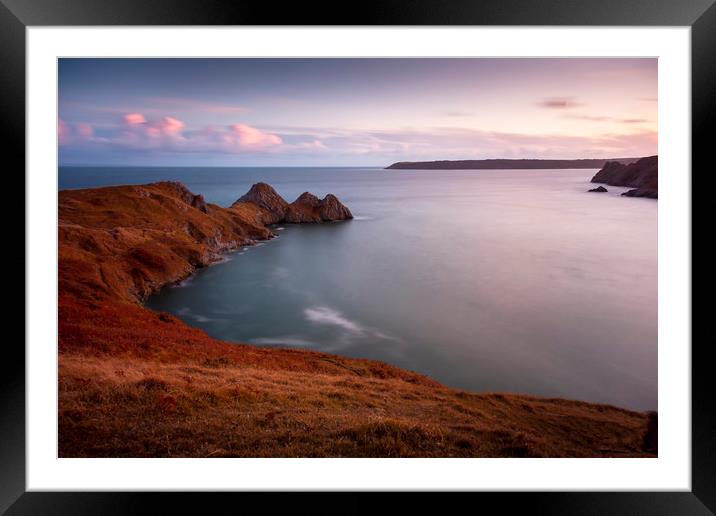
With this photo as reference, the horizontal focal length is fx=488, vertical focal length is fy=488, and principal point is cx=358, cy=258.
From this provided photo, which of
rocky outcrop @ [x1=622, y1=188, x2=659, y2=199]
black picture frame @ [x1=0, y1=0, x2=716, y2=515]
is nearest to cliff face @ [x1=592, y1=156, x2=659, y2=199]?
rocky outcrop @ [x1=622, y1=188, x2=659, y2=199]

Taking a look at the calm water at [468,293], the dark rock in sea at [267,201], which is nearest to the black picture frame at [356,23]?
the calm water at [468,293]

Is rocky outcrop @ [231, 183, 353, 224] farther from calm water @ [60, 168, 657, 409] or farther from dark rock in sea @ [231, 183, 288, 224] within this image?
calm water @ [60, 168, 657, 409]

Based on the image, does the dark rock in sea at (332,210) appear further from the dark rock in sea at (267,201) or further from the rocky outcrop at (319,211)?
the dark rock in sea at (267,201)

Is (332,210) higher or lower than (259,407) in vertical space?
higher

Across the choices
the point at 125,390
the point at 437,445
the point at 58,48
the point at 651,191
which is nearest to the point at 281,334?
the point at 125,390

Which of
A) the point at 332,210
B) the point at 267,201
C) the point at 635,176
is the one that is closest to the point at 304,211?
the point at 332,210

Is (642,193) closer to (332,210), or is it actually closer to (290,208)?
(332,210)

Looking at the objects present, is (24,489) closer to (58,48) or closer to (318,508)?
(318,508)
